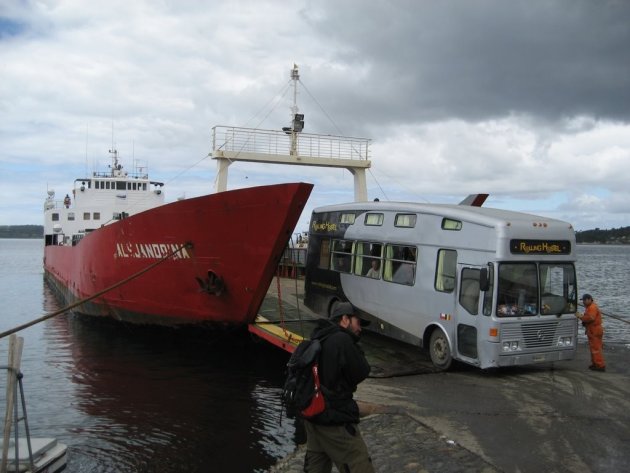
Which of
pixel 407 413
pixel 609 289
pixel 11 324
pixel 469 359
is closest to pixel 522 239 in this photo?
pixel 469 359

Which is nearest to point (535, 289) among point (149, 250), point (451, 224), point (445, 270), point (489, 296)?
point (489, 296)

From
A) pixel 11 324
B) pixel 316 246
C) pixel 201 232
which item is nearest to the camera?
pixel 201 232

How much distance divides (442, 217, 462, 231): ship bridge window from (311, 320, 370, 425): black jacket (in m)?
5.47

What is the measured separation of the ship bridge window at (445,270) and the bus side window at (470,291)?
25 cm

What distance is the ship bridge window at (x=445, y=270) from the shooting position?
359 inches

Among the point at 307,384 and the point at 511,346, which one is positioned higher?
the point at 307,384

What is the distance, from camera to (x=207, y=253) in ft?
Result: 40.5

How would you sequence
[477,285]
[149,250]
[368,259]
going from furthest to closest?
[149,250] < [368,259] < [477,285]

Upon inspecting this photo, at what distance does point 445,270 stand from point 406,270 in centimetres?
102

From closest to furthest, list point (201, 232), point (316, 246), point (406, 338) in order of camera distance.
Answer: point (406, 338) < point (201, 232) < point (316, 246)

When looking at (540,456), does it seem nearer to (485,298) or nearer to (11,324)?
(485,298)

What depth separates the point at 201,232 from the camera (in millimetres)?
12352

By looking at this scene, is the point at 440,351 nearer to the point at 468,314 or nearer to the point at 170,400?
the point at 468,314

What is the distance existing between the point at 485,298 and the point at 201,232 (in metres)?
6.59
